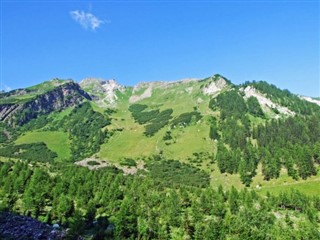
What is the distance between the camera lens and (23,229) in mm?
89625

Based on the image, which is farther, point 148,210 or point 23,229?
point 148,210

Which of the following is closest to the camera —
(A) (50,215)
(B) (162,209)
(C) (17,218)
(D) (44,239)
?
(D) (44,239)

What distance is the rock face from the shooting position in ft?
284

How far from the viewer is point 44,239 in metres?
88.3

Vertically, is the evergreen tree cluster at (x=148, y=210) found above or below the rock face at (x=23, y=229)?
above

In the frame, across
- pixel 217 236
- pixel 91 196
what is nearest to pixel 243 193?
pixel 217 236

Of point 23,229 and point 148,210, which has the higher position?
point 148,210

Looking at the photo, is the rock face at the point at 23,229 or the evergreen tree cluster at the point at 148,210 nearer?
the rock face at the point at 23,229

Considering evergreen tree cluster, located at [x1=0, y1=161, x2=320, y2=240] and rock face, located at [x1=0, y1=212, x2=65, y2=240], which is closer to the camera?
rock face, located at [x1=0, y1=212, x2=65, y2=240]

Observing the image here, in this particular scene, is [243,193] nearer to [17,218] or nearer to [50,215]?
[50,215]

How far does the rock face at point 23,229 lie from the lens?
86.6 m

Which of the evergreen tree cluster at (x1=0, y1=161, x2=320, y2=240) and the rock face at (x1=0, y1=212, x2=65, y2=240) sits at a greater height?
the evergreen tree cluster at (x1=0, y1=161, x2=320, y2=240)

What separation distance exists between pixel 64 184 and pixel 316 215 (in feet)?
397

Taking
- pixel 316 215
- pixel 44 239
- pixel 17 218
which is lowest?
pixel 44 239
